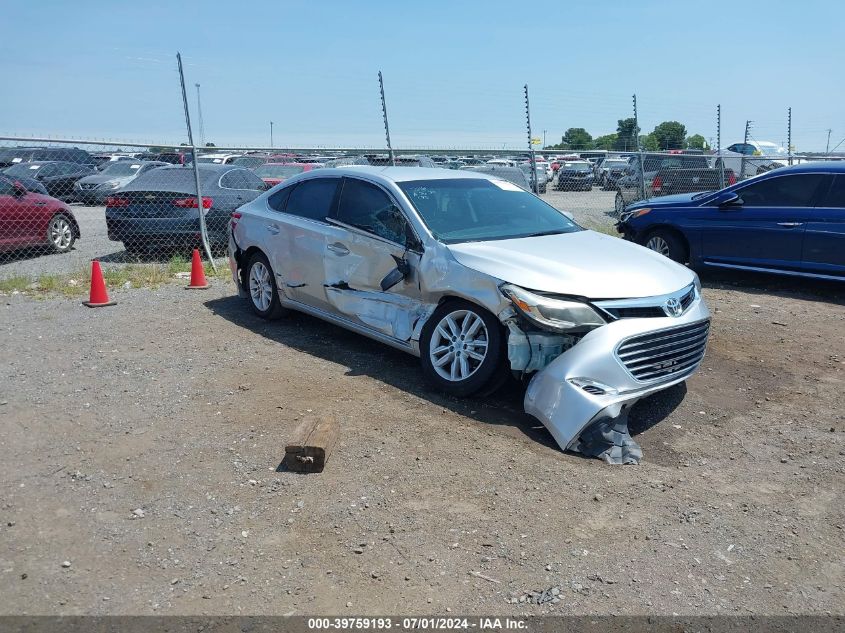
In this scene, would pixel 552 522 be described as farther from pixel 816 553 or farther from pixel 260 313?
pixel 260 313

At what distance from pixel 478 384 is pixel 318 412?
1.10 metres

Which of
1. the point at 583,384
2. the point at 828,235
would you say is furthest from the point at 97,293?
the point at 828,235

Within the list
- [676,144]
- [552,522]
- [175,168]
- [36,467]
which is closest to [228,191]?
[175,168]

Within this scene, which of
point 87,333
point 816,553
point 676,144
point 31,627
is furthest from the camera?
point 676,144

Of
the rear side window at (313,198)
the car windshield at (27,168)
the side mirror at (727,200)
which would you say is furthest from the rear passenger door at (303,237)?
the car windshield at (27,168)

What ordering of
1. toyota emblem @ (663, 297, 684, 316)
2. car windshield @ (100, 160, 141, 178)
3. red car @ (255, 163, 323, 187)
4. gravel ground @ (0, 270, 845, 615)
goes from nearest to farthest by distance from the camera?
gravel ground @ (0, 270, 845, 615)
toyota emblem @ (663, 297, 684, 316)
red car @ (255, 163, 323, 187)
car windshield @ (100, 160, 141, 178)

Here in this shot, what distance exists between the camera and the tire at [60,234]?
12734 mm

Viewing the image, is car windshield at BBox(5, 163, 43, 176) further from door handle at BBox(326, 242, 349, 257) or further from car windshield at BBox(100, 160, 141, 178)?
door handle at BBox(326, 242, 349, 257)

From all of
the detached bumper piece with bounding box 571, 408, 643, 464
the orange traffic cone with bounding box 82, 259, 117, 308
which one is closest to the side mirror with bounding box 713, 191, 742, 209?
the detached bumper piece with bounding box 571, 408, 643, 464

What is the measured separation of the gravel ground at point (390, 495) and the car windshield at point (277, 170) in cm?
914

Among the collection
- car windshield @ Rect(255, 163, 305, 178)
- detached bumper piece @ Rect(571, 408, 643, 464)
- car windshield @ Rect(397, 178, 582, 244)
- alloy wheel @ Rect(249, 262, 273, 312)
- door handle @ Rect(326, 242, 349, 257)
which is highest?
car windshield @ Rect(255, 163, 305, 178)

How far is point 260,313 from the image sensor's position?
7.96 meters

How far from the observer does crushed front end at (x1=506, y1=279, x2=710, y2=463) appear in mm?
4770

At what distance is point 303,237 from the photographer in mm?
7164
